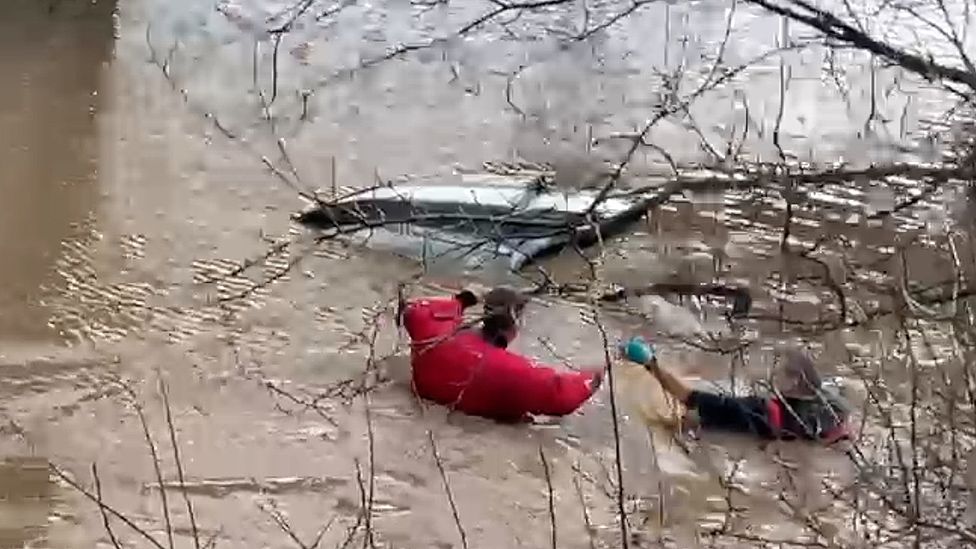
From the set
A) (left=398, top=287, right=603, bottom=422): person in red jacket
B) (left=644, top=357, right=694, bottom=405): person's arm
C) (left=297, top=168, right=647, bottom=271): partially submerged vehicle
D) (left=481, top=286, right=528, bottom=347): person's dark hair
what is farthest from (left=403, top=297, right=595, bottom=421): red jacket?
(left=481, top=286, right=528, bottom=347): person's dark hair


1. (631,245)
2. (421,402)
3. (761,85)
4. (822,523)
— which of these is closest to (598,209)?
(822,523)

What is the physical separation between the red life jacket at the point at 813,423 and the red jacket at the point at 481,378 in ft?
7.26

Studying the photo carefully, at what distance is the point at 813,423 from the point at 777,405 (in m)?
0.37

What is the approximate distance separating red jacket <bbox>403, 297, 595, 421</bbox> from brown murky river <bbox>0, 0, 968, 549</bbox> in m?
0.13

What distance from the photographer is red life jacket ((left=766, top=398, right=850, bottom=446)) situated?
14.9ft

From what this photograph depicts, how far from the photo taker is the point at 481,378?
7375mm

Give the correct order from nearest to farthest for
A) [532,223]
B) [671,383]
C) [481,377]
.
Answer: [532,223]
[671,383]
[481,377]

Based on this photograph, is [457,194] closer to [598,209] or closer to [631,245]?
[631,245]

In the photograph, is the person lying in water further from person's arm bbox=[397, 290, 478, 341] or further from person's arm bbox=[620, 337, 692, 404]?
person's arm bbox=[397, 290, 478, 341]

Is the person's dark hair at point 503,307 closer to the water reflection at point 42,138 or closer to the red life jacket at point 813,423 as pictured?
the red life jacket at point 813,423

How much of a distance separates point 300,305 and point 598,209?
4.41m

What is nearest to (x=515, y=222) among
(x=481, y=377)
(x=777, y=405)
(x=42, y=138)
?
(x=777, y=405)

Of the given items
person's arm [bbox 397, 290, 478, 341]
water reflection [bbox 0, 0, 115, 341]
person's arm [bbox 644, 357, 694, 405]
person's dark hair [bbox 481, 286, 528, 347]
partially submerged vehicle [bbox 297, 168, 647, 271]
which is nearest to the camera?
partially submerged vehicle [bbox 297, 168, 647, 271]

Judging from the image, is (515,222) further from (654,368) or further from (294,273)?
(294,273)
